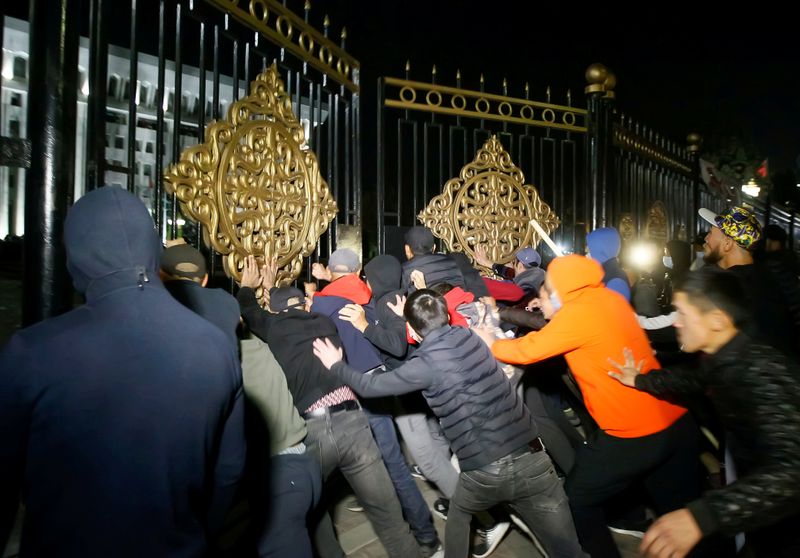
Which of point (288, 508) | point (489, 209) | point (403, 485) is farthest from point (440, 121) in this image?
point (288, 508)

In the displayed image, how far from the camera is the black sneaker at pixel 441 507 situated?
4090 mm

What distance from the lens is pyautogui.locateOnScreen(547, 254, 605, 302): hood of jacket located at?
9.74 ft

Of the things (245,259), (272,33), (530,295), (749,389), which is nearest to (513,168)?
(530,295)

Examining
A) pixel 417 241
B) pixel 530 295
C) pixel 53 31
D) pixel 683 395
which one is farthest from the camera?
pixel 530 295

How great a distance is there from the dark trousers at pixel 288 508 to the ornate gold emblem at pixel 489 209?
3.66 m

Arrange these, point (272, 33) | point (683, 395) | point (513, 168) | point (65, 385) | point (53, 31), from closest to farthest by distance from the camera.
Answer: point (65, 385), point (53, 31), point (683, 395), point (272, 33), point (513, 168)

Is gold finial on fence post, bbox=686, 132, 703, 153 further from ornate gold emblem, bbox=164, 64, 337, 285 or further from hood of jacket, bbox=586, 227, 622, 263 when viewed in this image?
ornate gold emblem, bbox=164, 64, 337, 285

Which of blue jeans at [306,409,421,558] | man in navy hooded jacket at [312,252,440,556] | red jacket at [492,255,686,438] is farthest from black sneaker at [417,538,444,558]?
red jacket at [492,255,686,438]

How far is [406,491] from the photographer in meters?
3.50

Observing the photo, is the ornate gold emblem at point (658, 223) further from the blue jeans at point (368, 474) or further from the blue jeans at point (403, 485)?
the blue jeans at point (368, 474)

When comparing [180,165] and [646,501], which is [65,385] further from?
[646,501]

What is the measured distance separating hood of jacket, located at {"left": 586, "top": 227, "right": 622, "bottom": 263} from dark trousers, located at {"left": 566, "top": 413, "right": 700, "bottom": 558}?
207 cm

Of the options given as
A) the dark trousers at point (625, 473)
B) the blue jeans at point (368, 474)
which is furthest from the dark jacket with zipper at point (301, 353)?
the dark trousers at point (625, 473)

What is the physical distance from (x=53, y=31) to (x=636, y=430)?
3534mm
